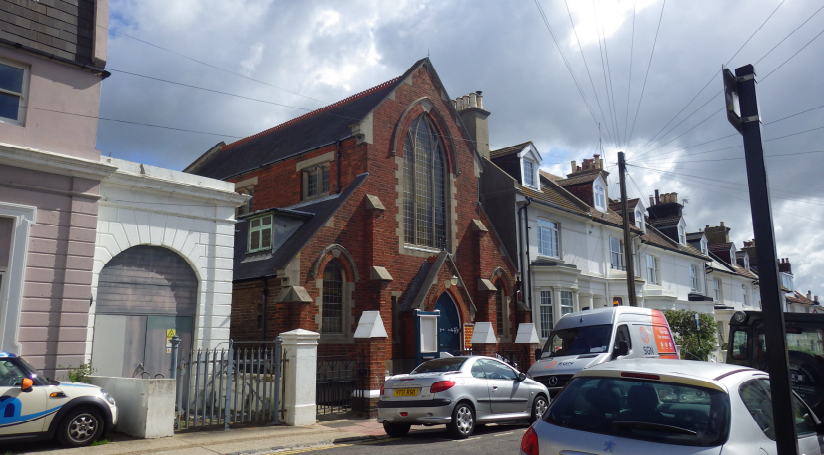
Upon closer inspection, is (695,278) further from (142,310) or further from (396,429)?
(142,310)

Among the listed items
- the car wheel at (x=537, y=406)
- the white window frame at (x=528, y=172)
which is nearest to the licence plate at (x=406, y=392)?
the car wheel at (x=537, y=406)

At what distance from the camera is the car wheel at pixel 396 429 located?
11594 millimetres

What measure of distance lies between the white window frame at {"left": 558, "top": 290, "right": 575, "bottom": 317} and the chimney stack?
23.0 ft

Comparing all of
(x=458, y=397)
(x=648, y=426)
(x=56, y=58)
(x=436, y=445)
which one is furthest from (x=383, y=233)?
(x=648, y=426)

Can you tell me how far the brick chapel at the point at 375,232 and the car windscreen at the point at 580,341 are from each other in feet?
14.7

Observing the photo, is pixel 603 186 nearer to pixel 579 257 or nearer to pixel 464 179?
pixel 579 257

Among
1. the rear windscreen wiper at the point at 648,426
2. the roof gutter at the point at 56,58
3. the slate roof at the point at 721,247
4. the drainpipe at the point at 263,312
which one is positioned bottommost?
the rear windscreen wiper at the point at 648,426

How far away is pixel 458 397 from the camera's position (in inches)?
435

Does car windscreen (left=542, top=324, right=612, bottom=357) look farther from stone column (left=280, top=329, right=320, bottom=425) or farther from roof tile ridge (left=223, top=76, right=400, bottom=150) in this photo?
roof tile ridge (left=223, top=76, right=400, bottom=150)

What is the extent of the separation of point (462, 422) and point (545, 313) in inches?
602

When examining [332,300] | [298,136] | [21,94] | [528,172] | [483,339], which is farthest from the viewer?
[528,172]

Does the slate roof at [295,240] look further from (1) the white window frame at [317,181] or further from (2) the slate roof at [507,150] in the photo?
(2) the slate roof at [507,150]

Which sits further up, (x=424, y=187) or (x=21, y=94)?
(x=424, y=187)

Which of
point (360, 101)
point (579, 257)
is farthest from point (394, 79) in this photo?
point (579, 257)
